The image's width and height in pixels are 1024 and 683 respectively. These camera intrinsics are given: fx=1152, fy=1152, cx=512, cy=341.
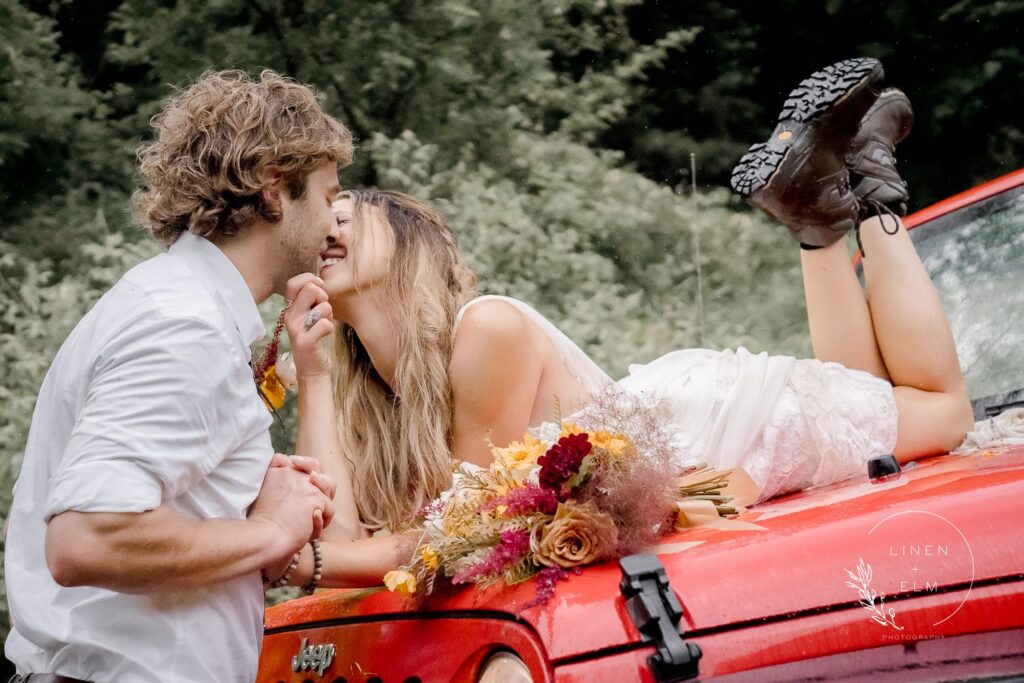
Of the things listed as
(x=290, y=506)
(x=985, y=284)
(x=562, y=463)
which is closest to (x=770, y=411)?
(x=985, y=284)

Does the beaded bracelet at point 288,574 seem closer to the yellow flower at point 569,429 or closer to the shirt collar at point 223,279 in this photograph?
the shirt collar at point 223,279

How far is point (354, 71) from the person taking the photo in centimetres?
814

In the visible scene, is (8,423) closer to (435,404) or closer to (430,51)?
(430,51)

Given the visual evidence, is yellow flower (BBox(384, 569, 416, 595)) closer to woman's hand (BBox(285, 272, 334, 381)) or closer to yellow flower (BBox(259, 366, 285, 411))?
woman's hand (BBox(285, 272, 334, 381))

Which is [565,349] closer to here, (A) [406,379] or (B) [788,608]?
(A) [406,379]

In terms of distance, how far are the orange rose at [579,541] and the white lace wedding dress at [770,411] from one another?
107 cm

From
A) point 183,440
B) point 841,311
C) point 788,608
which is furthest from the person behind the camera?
point 841,311

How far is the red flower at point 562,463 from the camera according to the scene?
2.19m

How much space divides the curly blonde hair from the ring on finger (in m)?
0.59

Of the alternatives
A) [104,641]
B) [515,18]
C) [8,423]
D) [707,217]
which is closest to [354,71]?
[515,18]

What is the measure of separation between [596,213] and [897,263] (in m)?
4.29

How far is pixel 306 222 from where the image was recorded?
2.42 metres

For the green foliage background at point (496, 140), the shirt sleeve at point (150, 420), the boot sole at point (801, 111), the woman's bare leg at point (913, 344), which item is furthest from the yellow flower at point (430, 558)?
the green foliage background at point (496, 140)

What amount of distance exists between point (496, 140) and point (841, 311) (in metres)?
4.57
